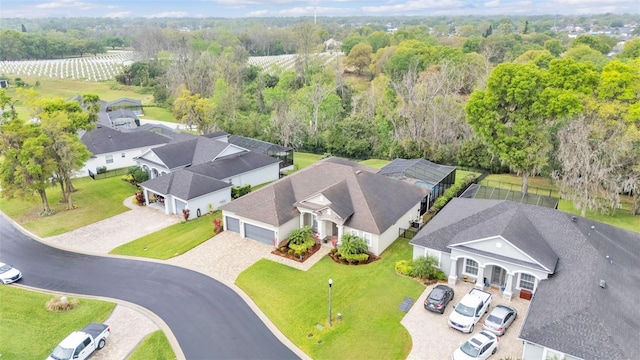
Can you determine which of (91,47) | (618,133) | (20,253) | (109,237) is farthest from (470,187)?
(91,47)

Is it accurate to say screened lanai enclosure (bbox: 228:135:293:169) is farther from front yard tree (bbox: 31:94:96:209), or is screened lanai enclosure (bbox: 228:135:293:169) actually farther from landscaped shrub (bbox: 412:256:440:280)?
landscaped shrub (bbox: 412:256:440:280)

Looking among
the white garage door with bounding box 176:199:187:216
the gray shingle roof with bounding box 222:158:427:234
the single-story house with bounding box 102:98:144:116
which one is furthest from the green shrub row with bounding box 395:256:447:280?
the single-story house with bounding box 102:98:144:116

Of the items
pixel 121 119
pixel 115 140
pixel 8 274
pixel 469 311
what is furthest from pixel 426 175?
pixel 121 119

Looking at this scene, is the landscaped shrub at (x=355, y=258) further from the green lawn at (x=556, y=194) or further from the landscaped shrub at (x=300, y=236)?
the green lawn at (x=556, y=194)

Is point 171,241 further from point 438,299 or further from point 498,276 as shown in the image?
point 498,276

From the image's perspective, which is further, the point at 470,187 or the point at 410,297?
the point at 470,187

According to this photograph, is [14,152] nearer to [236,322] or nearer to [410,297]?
[236,322]
